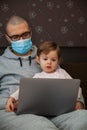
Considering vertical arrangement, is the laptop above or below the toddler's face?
below

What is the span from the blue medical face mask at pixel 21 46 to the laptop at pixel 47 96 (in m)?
0.51

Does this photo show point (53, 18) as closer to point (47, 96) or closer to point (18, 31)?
point (18, 31)

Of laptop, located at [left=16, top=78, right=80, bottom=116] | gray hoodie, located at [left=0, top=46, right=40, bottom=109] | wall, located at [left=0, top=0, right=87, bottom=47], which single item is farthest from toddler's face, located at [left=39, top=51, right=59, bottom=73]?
wall, located at [left=0, top=0, right=87, bottom=47]

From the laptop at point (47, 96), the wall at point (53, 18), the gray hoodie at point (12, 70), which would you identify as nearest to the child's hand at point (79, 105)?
the laptop at point (47, 96)

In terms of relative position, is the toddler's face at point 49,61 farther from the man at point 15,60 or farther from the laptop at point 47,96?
the laptop at point 47,96

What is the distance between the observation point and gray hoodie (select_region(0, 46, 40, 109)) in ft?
7.39

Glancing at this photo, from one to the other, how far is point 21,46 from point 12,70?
187 mm

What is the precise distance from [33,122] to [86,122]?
1.00 feet

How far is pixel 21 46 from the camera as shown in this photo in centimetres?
229

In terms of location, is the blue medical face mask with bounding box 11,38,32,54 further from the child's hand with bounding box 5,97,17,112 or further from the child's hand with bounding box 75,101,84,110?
the child's hand with bounding box 75,101,84,110

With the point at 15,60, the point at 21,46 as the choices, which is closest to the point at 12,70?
the point at 15,60

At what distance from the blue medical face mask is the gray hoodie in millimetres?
44

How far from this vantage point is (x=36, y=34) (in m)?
2.65

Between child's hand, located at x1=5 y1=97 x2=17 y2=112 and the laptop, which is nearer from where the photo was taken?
the laptop
